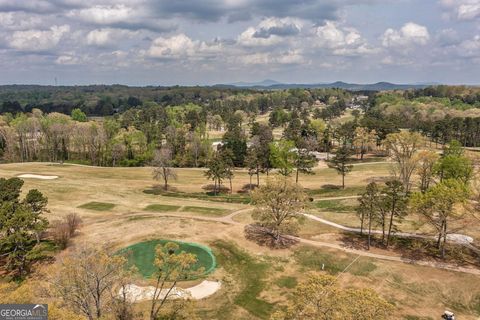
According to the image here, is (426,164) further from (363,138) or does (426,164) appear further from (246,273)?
(246,273)

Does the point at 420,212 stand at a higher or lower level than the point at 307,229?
higher

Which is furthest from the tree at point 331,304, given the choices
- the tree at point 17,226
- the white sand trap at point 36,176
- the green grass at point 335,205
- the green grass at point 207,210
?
the white sand trap at point 36,176

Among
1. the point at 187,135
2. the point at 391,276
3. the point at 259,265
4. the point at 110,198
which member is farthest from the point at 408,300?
the point at 187,135

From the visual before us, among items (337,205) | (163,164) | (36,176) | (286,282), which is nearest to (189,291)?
(286,282)

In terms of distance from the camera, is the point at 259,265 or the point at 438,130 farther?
the point at 438,130

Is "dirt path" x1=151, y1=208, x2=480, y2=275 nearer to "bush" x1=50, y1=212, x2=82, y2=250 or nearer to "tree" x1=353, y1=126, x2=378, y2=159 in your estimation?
"bush" x1=50, y1=212, x2=82, y2=250

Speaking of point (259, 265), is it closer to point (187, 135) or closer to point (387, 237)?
point (387, 237)

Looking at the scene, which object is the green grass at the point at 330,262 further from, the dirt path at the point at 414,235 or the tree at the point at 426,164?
the tree at the point at 426,164
